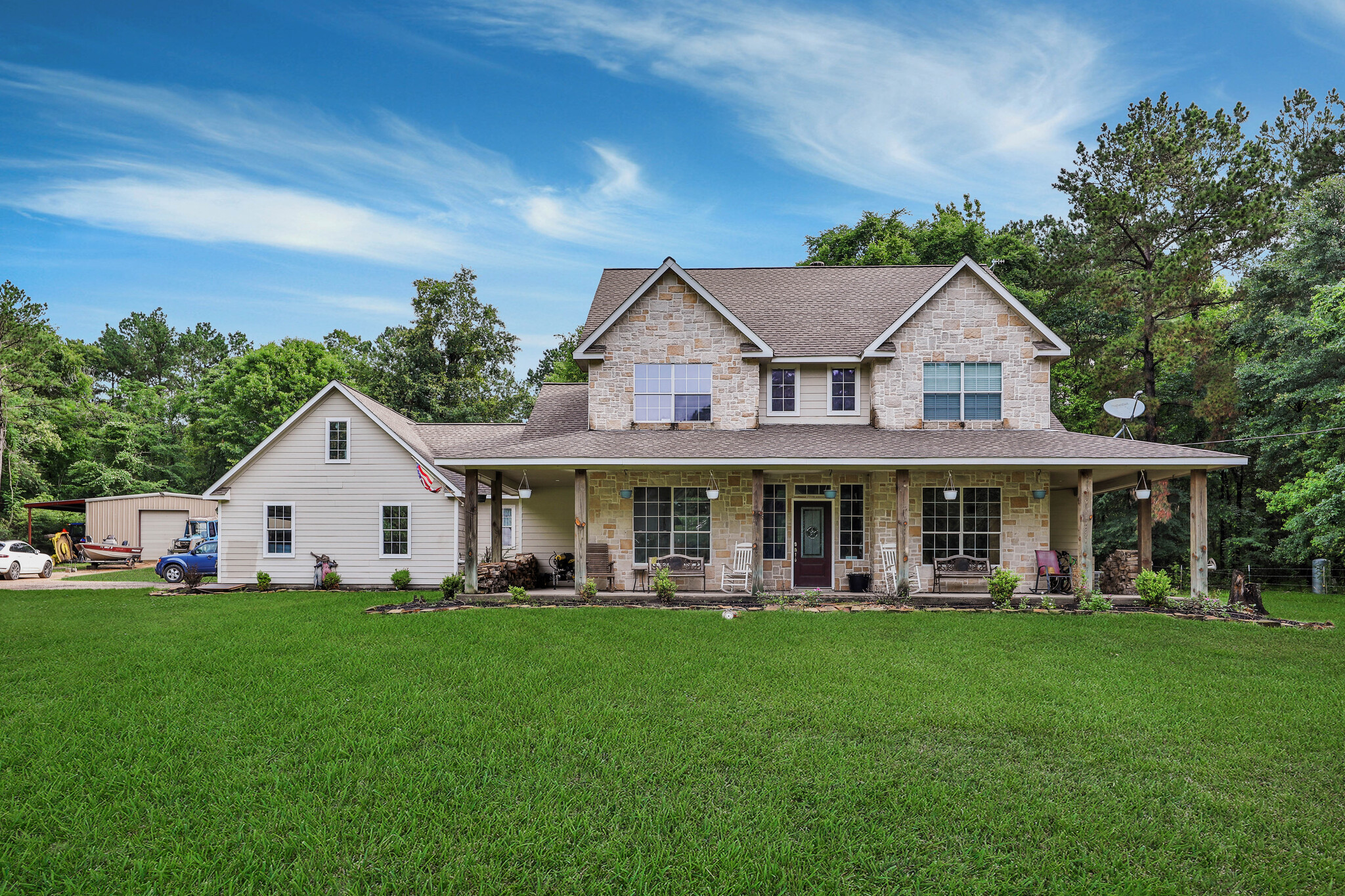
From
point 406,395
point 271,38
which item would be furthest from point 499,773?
point 406,395

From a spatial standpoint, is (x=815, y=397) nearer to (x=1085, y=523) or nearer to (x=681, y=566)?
(x=681, y=566)

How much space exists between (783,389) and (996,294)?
5.53 metres

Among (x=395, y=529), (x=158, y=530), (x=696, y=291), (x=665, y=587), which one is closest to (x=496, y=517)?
(x=395, y=529)

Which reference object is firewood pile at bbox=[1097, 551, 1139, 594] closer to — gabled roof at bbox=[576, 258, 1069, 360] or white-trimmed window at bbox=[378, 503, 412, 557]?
gabled roof at bbox=[576, 258, 1069, 360]

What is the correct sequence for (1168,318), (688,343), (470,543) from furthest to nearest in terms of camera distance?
(1168,318)
(688,343)
(470,543)

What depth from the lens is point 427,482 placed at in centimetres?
1773

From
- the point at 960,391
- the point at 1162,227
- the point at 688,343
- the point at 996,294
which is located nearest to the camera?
the point at 996,294

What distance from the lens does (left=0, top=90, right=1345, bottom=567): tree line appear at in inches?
801

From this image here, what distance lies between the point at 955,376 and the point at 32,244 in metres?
31.3

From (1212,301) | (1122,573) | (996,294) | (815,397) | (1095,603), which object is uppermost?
(1212,301)

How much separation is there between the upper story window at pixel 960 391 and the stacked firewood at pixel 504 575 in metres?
10.6

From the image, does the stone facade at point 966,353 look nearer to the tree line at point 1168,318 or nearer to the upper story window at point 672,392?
the upper story window at point 672,392

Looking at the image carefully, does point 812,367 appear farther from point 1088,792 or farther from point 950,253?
point 950,253

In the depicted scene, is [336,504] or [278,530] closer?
[336,504]
